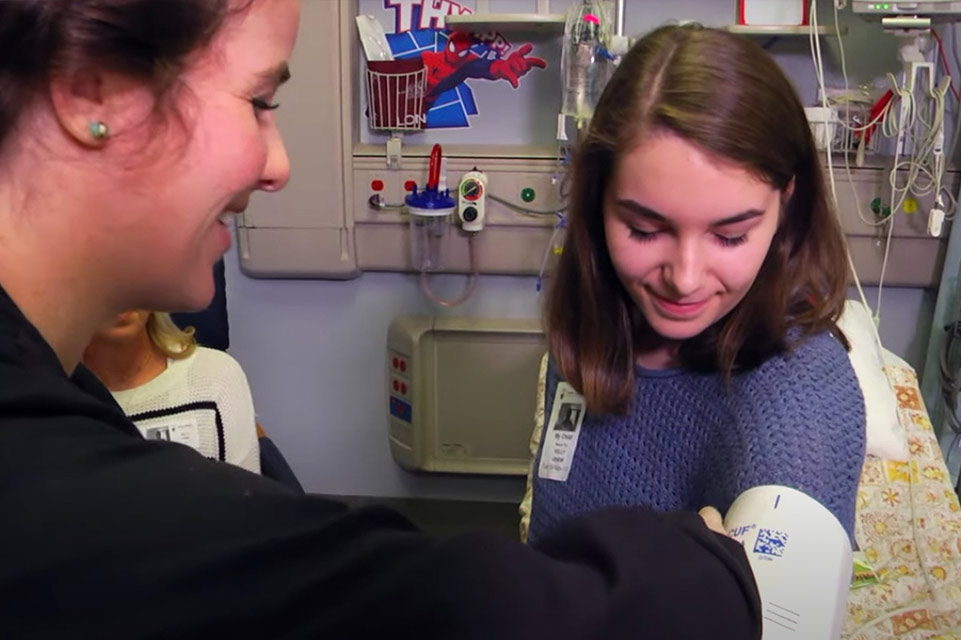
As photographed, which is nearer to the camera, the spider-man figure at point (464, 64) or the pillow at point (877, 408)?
the pillow at point (877, 408)

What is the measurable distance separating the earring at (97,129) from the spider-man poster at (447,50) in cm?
190

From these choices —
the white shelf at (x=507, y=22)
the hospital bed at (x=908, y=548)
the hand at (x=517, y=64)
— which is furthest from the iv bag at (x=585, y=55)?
the hospital bed at (x=908, y=548)

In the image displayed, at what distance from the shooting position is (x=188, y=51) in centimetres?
57

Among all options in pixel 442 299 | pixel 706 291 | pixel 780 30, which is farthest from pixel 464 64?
pixel 706 291

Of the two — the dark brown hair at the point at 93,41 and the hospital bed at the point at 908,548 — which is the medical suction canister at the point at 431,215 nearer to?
the hospital bed at the point at 908,548

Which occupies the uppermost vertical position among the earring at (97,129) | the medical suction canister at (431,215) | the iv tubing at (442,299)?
the earring at (97,129)

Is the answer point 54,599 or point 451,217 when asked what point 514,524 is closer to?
→ point 451,217

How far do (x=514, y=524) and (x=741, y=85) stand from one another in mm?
1874

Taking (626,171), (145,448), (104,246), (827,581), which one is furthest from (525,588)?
(626,171)

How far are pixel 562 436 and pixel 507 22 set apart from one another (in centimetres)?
124

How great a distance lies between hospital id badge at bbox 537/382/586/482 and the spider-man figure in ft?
4.08

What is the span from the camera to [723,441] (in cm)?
112

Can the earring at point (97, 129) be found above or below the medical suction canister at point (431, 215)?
above

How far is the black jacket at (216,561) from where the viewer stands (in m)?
0.44
